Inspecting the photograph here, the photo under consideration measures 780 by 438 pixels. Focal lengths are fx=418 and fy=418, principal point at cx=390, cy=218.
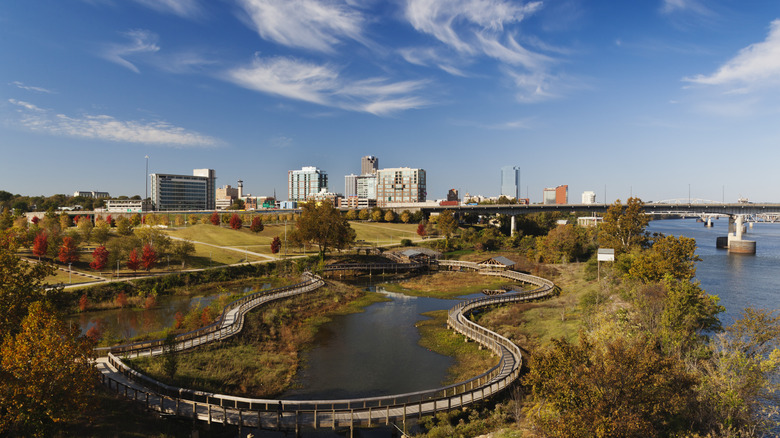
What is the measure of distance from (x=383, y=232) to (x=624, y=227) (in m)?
82.3

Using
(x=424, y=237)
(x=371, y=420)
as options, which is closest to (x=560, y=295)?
(x=371, y=420)

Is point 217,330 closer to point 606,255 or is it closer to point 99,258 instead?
point 99,258

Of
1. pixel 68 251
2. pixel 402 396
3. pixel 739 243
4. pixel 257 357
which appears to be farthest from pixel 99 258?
pixel 739 243

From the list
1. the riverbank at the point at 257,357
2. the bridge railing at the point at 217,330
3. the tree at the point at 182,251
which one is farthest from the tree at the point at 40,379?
the tree at the point at 182,251

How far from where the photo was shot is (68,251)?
65125 millimetres

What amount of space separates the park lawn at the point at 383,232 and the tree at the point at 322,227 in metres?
32.6

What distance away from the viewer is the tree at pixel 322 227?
84.6 metres

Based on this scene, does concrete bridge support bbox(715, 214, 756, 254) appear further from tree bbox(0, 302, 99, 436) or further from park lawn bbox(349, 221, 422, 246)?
tree bbox(0, 302, 99, 436)

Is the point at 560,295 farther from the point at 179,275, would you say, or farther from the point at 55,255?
the point at 55,255

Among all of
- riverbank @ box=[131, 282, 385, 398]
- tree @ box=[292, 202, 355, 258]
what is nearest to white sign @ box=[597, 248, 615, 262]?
riverbank @ box=[131, 282, 385, 398]

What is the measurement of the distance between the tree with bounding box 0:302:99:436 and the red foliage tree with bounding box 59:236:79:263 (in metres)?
56.5

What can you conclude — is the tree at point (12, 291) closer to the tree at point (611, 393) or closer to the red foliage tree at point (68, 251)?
Answer: the tree at point (611, 393)

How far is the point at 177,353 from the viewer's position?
111 ft

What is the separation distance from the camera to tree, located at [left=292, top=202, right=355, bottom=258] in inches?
3329
